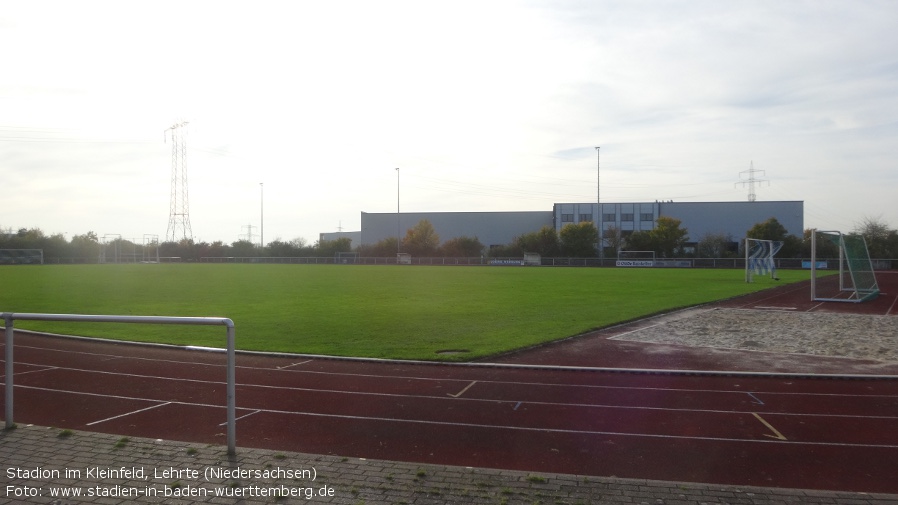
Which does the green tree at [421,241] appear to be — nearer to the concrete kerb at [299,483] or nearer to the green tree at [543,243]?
the green tree at [543,243]

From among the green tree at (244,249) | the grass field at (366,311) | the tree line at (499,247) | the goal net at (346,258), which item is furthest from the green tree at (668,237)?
the green tree at (244,249)

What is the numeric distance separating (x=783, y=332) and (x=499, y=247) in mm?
75371

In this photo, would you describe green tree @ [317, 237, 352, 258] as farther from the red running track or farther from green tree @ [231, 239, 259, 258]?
the red running track

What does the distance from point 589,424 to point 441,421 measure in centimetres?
184

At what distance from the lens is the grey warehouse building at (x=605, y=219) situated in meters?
89.8

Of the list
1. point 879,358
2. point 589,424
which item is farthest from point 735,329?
point 589,424

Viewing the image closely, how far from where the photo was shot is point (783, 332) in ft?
57.3

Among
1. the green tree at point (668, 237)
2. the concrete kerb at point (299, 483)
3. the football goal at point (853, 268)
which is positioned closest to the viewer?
the concrete kerb at point (299, 483)

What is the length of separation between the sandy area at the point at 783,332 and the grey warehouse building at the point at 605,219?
228ft

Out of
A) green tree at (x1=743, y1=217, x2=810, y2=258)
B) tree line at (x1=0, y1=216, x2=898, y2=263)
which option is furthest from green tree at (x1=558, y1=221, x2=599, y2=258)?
green tree at (x1=743, y1=217, x2=810, y2=258)

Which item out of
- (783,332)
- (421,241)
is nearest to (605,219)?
(421,241)

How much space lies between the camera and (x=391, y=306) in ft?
79.4

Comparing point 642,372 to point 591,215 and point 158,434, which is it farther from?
point 591,215

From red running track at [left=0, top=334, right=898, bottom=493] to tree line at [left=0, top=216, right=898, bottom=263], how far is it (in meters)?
70.9
